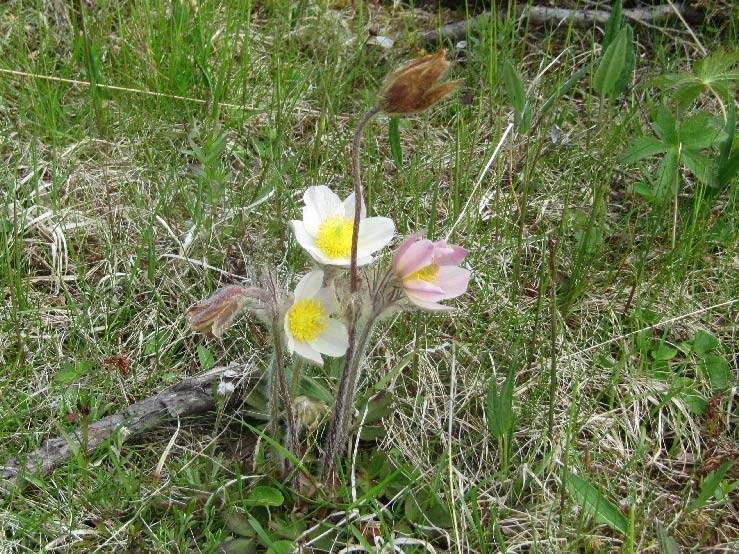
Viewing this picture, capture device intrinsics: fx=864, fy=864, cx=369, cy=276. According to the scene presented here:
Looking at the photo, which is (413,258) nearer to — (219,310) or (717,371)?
(219,310)

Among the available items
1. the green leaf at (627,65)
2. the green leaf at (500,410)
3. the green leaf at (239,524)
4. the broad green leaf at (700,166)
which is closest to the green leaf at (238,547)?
the green leaf at (239,524)

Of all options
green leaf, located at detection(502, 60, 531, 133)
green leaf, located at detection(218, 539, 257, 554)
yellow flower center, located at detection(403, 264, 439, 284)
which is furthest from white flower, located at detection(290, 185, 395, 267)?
green leaf, located at detection(502, 60, 531, 133)

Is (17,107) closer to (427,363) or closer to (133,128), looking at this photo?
(133,128)

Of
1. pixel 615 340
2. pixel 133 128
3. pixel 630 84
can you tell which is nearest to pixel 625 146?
pixel 630 84

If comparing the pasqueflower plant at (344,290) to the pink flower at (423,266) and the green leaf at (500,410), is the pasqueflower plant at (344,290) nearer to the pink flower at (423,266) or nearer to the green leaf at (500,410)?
the pink flower at (423,266)

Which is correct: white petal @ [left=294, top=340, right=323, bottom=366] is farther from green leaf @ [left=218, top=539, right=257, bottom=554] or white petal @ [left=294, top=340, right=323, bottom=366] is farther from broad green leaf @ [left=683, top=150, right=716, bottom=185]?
broad green leaf @ [left=683, top=150, right=716, bottom=185]

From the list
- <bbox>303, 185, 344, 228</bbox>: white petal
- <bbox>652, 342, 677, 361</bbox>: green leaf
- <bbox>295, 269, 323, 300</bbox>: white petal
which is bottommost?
<bbox>652, 342, 677, 361</bbox>: green leaf

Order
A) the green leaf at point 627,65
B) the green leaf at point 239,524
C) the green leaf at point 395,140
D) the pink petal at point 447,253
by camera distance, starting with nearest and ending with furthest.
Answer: the pink petal at point 447,253, the green leaf at point 239,524, the green leaf at point 395,140, the green leaf at point 627,65
